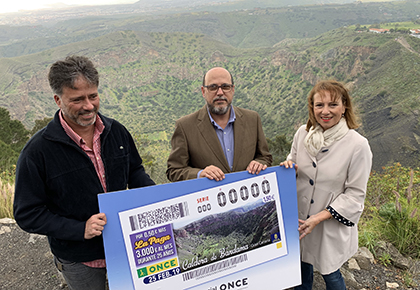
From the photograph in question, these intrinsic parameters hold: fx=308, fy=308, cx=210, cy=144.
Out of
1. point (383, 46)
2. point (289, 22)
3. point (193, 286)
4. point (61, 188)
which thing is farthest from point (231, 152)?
point (289, 22)

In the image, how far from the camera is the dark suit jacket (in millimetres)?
3000

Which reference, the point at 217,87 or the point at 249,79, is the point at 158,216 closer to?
the point at 217,87

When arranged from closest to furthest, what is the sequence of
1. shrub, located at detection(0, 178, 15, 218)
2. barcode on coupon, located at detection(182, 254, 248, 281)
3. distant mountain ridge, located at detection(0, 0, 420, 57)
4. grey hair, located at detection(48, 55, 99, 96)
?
1. grey hair, located at detection(48, 55, 99, 96)
2. barcode on coupon, located at detection(182, 254, 248, 281)
3. shrub, located at detection(0, 178, 15, 218)
4. distant mountain ridge, located at detection(0, 0, 420, 57)

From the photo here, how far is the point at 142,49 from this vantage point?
11438 centimetres

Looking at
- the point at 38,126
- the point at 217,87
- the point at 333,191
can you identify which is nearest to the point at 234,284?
the point at 333,191

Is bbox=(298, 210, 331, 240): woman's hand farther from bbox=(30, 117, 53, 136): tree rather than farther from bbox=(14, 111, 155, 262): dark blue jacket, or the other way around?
bbox=(30, 117, 53, 136): tree

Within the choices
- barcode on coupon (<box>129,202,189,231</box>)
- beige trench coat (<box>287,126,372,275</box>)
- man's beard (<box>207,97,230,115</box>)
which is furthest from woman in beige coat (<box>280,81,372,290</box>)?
barcode on coupon (<box>129,202,189,231</box>)

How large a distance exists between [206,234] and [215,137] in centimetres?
95

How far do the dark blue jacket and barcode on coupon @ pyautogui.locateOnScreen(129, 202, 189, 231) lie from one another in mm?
304

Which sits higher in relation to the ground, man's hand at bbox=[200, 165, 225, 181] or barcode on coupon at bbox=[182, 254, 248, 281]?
man's hand at bbox=[200, 165, 225, 181]

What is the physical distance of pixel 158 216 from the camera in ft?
7.78

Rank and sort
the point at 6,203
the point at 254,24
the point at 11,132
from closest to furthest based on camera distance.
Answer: the point at 6,203
the point at 11,132
the point at 254,24

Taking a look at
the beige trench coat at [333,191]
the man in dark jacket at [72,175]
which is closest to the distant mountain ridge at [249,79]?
the beige trench coat at [333,191]

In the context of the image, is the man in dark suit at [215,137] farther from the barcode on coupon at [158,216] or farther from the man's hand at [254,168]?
the barcode on coupon at [158,216]
